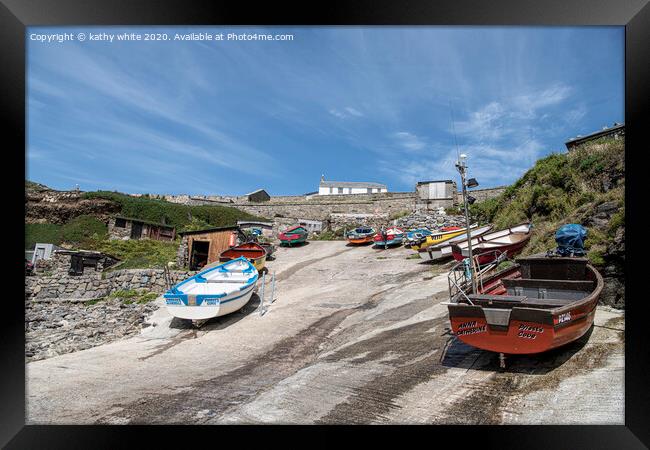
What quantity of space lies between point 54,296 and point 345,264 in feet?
36.0

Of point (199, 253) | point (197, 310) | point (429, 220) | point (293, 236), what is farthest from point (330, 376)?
point (429, 220)

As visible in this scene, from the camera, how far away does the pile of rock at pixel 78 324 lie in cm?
823

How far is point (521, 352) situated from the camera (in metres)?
4.50

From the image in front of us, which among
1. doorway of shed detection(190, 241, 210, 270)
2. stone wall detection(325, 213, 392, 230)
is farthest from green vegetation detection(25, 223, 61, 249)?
stone wall detection(325, 213, 392, 230)

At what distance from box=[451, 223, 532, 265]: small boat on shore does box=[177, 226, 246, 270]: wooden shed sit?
9796 millimetres

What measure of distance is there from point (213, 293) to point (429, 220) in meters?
18.9

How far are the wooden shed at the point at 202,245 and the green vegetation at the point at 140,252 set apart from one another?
86 cm

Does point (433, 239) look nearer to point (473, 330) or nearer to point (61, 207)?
point (473, 330)

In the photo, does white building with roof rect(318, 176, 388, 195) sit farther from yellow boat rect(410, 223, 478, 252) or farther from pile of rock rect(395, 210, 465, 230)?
yellow boat rect(410, 223, 478, 252)

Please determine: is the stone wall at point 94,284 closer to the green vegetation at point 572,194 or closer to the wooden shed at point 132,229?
the wooden shed at point 132,229

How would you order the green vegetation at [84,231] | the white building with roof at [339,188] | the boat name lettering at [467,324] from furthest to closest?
1. the white building with roof at [339,188]
2. the green vegetation at [84,231]
3. the boat name lettering at [467,324]

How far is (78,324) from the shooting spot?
32.6 feet

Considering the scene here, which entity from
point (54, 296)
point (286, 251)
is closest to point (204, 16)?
point (54, 296)

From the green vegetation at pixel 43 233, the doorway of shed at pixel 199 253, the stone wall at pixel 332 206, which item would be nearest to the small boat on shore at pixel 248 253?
the doorway of shed at pixel 199 253
